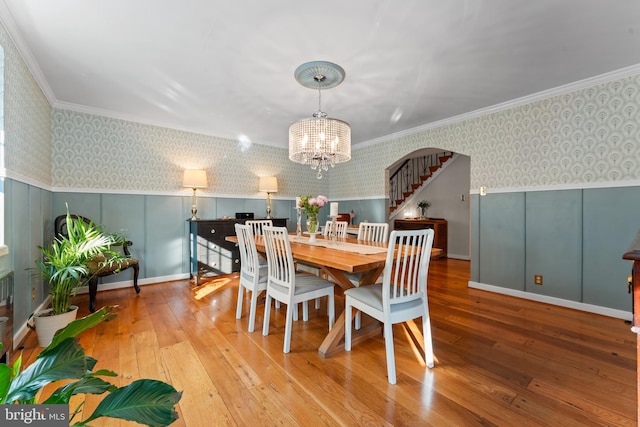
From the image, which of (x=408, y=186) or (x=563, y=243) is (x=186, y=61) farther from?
(x=408, y=186)

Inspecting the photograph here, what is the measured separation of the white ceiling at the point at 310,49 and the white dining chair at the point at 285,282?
1486 millimetres

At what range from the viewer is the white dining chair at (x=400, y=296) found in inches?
67.7

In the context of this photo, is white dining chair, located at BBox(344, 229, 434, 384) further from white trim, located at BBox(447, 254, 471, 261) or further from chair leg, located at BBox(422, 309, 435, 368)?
white trim, located at BBox(447, 254, 471, 261)

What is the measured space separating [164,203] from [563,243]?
5.03 m

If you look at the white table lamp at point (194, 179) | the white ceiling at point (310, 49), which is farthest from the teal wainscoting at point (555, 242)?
the white table lamp at point (194, 179)

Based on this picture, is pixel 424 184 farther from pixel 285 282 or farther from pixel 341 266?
pixel 341 266

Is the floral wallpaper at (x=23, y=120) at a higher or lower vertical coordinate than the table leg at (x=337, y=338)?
higher

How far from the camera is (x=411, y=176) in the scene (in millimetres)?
7148

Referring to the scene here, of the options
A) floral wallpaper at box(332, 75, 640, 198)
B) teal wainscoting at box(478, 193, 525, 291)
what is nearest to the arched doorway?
floral wallpaper at box(332, 75, 640, 198)

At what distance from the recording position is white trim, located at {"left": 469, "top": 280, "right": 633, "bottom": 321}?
Result: 2680mm

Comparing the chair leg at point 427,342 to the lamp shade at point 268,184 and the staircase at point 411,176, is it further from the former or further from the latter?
the staircase at point 411,176

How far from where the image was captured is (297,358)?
78.3 inches

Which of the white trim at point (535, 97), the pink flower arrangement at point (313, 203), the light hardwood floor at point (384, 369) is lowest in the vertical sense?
the light hardwood floor at point (384, 369)

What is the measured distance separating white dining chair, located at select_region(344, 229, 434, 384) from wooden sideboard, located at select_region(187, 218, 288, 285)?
8.72 feet
